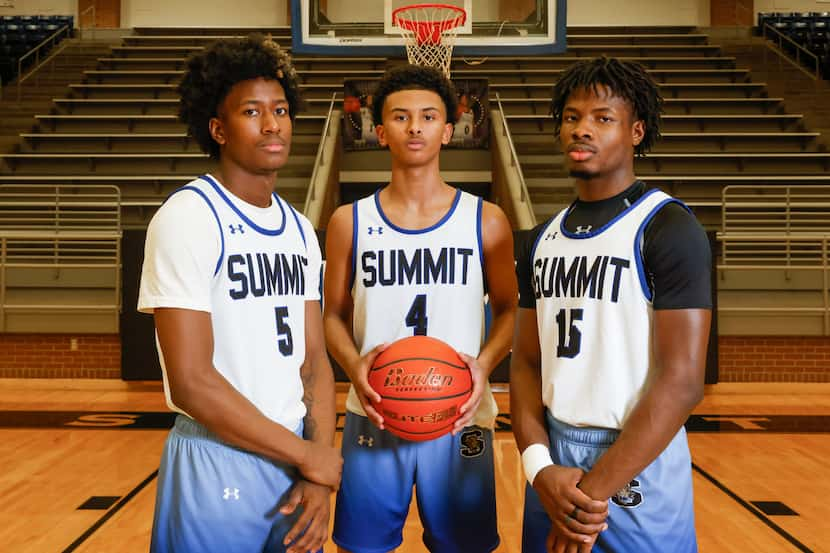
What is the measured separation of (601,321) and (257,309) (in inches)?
26.4

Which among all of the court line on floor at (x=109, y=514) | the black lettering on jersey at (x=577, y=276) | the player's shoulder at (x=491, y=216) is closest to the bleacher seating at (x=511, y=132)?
the court line on floor at (x=109, y=514)

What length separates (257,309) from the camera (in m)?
1.44

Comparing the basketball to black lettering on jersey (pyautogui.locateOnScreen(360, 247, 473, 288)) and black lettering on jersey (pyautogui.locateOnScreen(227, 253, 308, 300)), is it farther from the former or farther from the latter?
black lettering on jersey (pyautogui.locateOnScreen(227, 253, 308, 300))

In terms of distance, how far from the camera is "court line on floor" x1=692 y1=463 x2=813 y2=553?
9.61 ft

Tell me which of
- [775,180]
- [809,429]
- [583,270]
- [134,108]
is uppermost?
[134,108]

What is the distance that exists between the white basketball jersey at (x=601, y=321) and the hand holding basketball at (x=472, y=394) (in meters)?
0.31

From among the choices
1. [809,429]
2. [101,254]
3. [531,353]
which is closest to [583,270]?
[531,353]

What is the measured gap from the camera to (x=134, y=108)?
10.5 meters

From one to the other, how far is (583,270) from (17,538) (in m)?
2.58

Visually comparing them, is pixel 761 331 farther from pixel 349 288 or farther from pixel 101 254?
pixel 101 254

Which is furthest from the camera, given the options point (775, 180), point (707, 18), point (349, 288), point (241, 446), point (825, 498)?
point (707, 18)

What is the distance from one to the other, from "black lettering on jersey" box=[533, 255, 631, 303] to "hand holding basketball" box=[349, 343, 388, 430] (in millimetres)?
477

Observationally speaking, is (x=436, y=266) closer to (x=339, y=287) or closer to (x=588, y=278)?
(x=339, y=287)

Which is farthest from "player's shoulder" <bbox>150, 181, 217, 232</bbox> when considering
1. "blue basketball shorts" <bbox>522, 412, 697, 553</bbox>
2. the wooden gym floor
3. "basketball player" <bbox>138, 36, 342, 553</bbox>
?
the wooden gym floor
